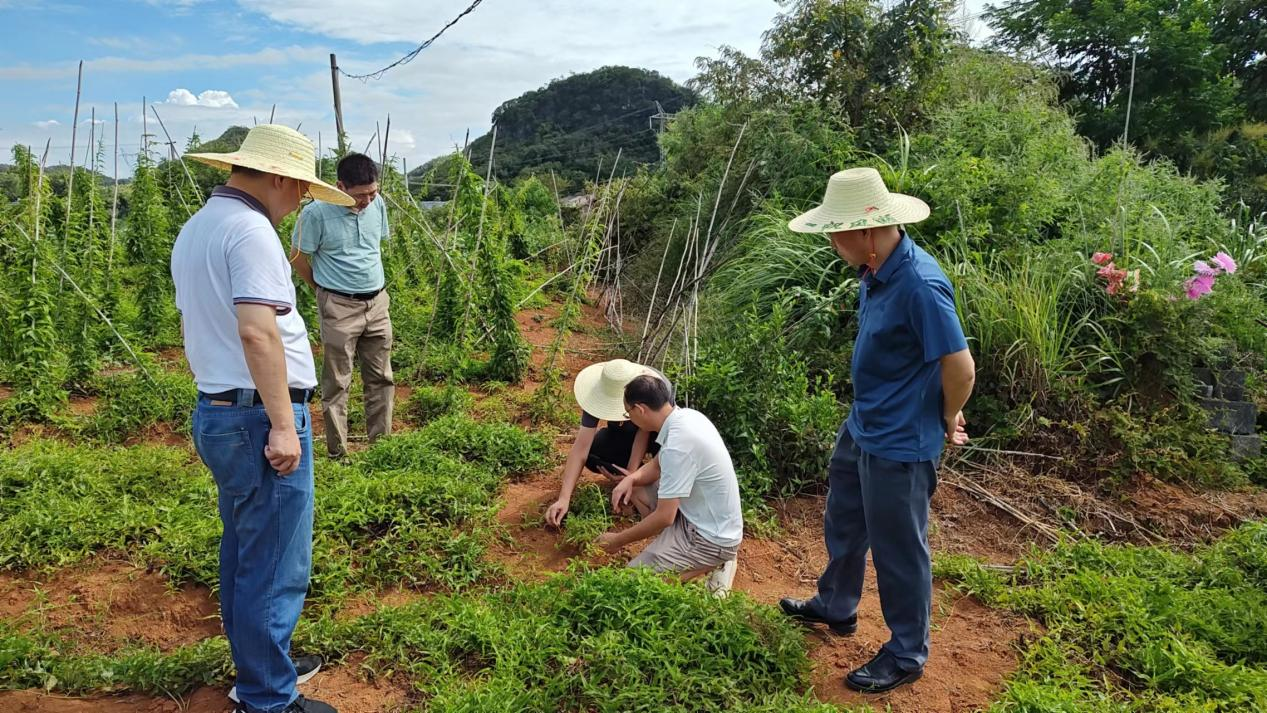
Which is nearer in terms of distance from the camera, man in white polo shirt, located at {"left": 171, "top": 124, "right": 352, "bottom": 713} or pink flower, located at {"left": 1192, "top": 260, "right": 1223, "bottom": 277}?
man in white polo shirt, located at {"left": 171, "top": 124, "right": 352, "bottom": 713}

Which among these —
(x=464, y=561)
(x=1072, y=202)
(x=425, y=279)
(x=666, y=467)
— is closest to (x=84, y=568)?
(x=464, y=561)

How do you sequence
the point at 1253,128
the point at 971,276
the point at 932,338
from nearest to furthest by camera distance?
1. the point at 932,338
2. the point at 971,276
3. the point at 1253,128

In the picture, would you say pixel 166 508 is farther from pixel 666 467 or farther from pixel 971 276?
pixel 971 276

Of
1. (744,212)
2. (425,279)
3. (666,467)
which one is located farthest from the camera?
(425,279)

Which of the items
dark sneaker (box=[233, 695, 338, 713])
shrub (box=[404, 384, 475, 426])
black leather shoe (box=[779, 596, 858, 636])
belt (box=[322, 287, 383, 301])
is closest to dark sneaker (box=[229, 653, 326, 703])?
dark sneaker (box=[233, 695, 338, 713])

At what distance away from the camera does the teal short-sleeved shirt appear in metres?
4.22

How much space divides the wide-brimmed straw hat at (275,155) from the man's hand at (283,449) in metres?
0.74

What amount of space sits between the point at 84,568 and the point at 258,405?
1954 millimetres

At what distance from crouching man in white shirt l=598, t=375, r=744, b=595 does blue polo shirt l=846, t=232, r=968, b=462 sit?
71 cm

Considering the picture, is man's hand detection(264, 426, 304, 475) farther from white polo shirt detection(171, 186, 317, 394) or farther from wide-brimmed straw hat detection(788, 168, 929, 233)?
wide-brimmed straw hat detection(788, 168, 929, 233)

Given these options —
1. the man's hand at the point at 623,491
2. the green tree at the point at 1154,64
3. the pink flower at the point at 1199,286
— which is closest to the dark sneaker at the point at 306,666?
the man's hand at the point at 623,491

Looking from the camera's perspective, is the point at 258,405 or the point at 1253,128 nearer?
the point at 258,405

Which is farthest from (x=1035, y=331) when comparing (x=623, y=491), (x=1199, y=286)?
(x=623, y=491)

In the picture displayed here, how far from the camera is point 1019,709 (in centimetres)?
252
